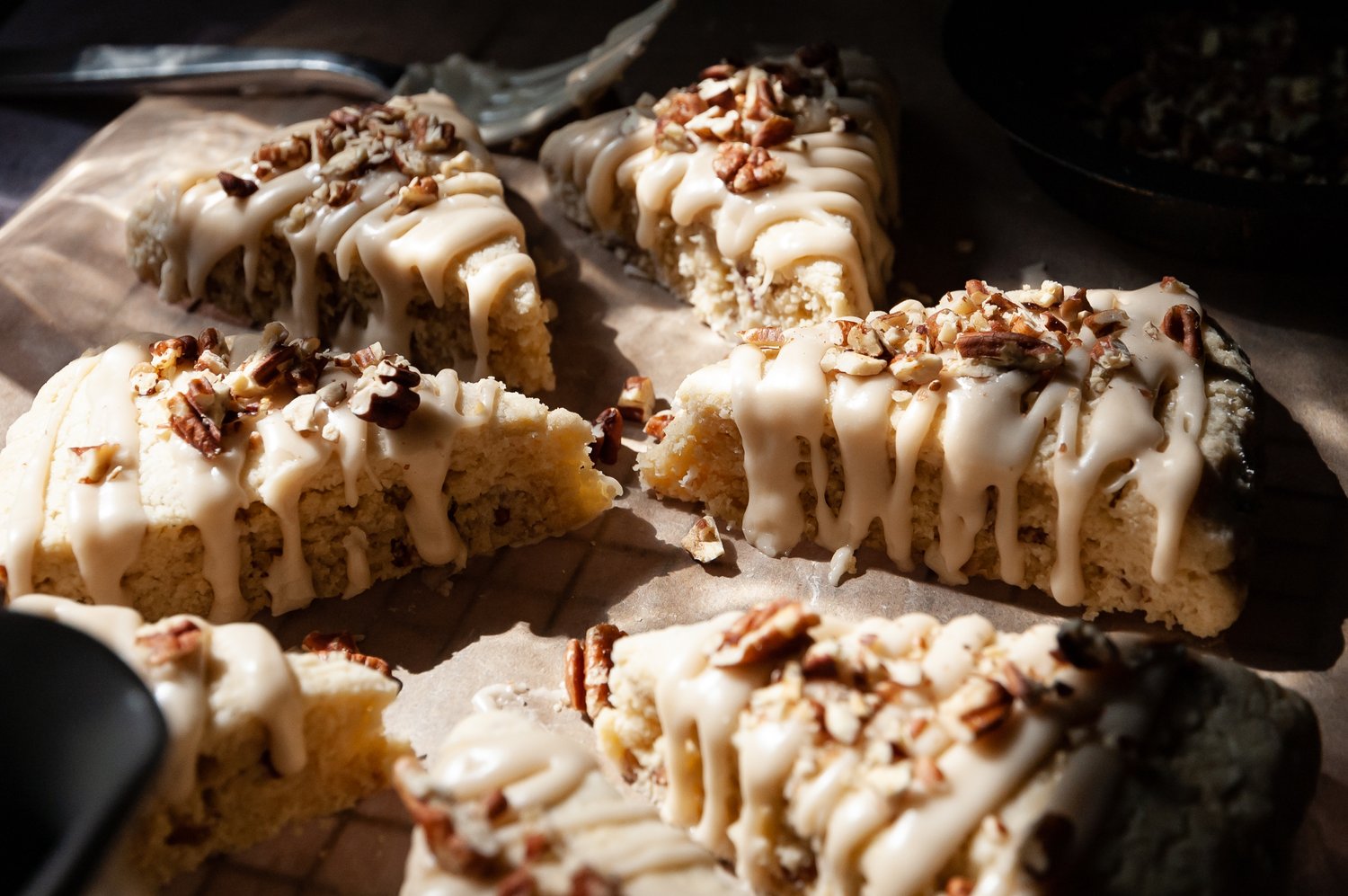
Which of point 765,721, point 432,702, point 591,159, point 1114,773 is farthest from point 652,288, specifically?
point 1114,773

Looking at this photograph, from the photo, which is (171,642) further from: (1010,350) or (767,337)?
(1010,350)

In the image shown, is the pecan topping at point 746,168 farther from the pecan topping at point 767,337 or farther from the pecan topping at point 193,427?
the pecan topping at point 193,427

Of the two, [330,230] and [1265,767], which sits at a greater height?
[330,230]

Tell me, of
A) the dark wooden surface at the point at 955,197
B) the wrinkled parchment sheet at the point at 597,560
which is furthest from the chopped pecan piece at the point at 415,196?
the dark wooden surface at the point at 955,197

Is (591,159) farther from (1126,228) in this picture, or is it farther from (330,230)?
(1126,228)

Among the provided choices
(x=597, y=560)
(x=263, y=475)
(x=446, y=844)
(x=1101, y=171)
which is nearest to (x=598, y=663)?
(x=597, y=560)
